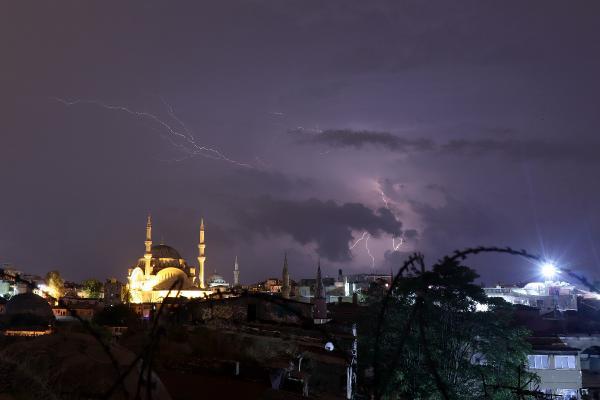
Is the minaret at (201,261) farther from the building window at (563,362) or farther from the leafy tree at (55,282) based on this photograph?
the building window at (563,362)

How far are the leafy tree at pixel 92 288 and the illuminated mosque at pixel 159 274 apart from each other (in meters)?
11.1

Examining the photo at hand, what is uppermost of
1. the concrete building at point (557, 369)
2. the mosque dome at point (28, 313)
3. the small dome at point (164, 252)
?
the small dome at point (164, 252)

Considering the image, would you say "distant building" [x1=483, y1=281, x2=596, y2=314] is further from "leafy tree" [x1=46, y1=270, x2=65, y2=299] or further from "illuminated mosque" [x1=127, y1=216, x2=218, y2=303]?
"leafy tree" [x1=46, y1=270, x2=65, y2=299]

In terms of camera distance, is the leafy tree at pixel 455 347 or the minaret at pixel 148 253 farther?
the minaret at pixel 148 253

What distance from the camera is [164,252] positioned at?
10312 centimetres

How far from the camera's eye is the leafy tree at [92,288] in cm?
11106

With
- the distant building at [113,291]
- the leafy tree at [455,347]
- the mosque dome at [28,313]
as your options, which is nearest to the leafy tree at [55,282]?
the distant building at [113,291]

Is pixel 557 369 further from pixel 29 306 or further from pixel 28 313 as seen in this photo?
pixel 29 306

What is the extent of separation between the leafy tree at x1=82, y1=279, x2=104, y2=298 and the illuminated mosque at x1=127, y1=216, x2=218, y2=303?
11.1m

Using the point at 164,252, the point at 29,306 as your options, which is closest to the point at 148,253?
the point at 164,252

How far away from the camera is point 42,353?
10844mm

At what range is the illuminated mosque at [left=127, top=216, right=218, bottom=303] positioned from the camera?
304 ft

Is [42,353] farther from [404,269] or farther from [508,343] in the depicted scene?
[508,343]

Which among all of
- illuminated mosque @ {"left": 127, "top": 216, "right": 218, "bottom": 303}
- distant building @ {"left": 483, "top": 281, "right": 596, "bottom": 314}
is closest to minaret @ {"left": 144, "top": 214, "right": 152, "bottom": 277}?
illuminated mosque @ {"left": 127, "top": 216, "right": 218, "bottom": 303}
